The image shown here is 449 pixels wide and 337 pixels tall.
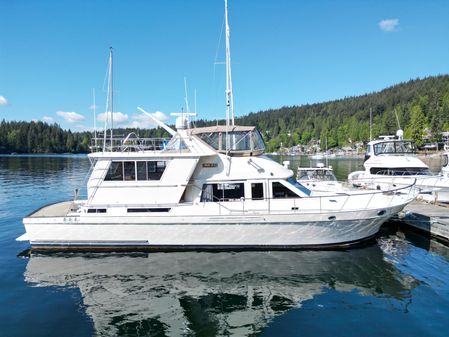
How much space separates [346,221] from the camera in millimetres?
11320

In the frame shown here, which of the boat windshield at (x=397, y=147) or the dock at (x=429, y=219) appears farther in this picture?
the boat windshield at (x=397, y=147)

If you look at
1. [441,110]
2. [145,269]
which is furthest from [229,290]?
[441,110]

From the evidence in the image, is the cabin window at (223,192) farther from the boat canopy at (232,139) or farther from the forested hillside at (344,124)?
the forested hillside at (344,124)

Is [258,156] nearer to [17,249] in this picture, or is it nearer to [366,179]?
[17,249]

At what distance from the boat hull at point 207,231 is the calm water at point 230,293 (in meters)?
0.41

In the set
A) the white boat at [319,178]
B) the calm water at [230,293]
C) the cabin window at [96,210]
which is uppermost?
the white boat at [319,178]

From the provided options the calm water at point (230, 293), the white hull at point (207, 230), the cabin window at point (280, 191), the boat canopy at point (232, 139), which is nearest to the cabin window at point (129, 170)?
the white hull at point (207, 230)

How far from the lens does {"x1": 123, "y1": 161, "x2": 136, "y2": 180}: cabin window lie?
1205 centimetres

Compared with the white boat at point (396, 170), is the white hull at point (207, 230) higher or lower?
lower

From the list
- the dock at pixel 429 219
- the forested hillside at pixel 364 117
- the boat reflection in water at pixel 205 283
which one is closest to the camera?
the boat reflection in water at pixel 205 283

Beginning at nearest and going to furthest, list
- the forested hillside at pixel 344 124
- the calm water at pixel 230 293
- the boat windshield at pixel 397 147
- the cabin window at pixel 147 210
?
1. the calm water at pixel 230 293
2. the cabin window at pixel 147 210
3. the boat windshield at pixel 397 147
4. the forested hillside at pixel 344 124

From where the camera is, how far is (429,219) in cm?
1421

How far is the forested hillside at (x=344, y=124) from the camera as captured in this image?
96600 mm

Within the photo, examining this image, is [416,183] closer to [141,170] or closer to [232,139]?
[232,139]
